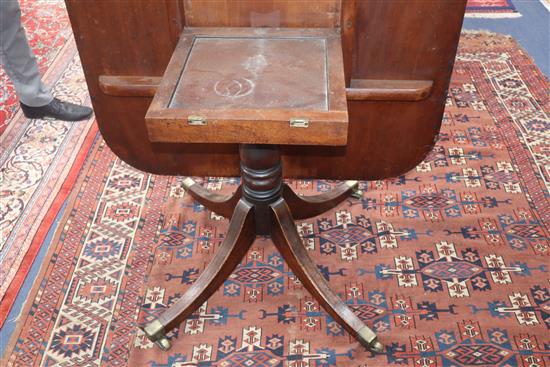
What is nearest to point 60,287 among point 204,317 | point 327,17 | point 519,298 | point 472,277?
point 204,317

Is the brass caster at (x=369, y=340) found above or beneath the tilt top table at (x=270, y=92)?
beneath

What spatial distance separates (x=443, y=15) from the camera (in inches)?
60.5

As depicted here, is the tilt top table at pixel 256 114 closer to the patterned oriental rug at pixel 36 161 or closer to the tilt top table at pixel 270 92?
the tilt top table at pixel 270 92

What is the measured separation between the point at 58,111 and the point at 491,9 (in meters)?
2.72

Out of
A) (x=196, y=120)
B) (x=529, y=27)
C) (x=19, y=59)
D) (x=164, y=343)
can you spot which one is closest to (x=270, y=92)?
(x=196, y=120)

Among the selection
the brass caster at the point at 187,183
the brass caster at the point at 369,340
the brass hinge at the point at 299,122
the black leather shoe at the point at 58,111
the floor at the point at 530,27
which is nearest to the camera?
the brass hinge at the point at 299,122

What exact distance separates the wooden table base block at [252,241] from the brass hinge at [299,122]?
19.7 inches

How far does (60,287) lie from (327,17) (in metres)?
1.30

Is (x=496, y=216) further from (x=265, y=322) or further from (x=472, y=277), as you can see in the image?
(x=265, y=322)

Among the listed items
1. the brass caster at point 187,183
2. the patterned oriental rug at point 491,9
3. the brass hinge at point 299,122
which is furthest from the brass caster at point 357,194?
the patterned oriental rug at point 491,9

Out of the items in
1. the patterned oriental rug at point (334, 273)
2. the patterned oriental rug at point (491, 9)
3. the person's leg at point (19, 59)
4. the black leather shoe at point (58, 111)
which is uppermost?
the person's leg at point (19, 59)

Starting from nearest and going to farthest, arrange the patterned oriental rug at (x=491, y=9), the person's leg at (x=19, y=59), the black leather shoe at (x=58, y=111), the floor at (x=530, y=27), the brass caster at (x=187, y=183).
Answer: the brass caster at (x=187, y=183)
the person's leg at (x=19, y=59)
the black leather shoe at (x=58, y=111)
the floor at (x=530, y=27)
the patterned oriental rug at (x=491, y=9)

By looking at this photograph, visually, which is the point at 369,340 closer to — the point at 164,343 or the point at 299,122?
the point at 164,343

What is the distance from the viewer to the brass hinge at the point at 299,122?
1189 mm
